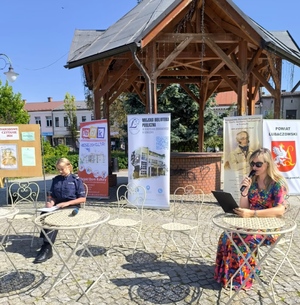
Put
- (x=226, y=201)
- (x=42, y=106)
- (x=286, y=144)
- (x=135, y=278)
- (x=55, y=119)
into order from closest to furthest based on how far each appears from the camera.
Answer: (x=226, y=201)
(x=135, y=278)
(x=286, y=144)
(x=55, y=119)
(x=42, y=106)

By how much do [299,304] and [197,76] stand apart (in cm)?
939

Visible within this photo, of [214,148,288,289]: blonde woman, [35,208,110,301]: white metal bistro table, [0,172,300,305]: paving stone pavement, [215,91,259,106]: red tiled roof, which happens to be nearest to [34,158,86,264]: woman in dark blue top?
[0,172,300,305]: paving stone pavement

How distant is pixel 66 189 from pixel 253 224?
257 cm

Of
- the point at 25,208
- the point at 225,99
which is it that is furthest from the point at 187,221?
the point at 225,99

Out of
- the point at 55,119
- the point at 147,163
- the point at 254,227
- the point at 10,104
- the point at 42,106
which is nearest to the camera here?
the point at 254,227

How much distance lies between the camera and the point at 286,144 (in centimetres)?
636

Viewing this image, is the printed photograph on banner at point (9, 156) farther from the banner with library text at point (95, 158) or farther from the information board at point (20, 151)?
the banner with library text at point (95, 158)

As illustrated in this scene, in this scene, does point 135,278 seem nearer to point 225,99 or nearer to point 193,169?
point 193,169

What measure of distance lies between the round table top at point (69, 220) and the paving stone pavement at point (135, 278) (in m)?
0.79

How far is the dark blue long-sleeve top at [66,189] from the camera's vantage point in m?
4.11

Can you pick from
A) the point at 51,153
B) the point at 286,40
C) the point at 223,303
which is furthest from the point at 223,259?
the point at 51,153

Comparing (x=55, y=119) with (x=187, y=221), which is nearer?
(x=187, y=221)

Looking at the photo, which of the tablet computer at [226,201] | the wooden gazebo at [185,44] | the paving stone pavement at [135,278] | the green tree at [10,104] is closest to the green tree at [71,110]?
the green tree at [10,104]

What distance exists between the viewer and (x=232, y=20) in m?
6.75
